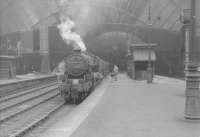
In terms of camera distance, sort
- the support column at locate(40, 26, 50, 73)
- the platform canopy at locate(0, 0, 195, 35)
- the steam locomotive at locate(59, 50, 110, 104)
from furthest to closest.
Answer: the platform canopy at locate(0, 0, 195, 35), the support column at locate(40, 26, 50, 73), the steam locomotive at locate(59, 50, 110, 104)

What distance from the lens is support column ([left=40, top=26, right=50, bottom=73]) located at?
76188 mm

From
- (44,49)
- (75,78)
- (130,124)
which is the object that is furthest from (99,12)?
(130,124)

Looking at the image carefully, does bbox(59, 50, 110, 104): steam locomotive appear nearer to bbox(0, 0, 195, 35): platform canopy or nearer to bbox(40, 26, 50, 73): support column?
bbox(40, 26, 50, 73): support column

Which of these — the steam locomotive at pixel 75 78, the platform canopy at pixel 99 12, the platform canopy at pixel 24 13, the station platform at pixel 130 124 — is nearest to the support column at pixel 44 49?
the platform canopy at pixel 99 12

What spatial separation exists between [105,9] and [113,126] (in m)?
85.0

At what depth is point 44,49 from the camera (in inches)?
3076

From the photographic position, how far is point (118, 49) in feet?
276

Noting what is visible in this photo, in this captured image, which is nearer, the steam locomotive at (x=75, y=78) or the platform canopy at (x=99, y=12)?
the steam locomotive at (x=75, y=78)

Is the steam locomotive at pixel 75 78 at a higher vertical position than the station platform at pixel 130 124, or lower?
higher

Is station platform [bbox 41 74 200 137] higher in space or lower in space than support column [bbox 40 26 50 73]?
lower

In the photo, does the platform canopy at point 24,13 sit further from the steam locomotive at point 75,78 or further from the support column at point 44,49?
the steam locomotive at point 75,78

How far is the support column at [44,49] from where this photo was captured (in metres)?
76.2

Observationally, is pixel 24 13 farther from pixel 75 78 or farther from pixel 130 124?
pixel 130 124

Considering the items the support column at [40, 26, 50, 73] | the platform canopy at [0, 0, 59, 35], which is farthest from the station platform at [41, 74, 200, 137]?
the platform canopy at [0, 0, 59, 35]
